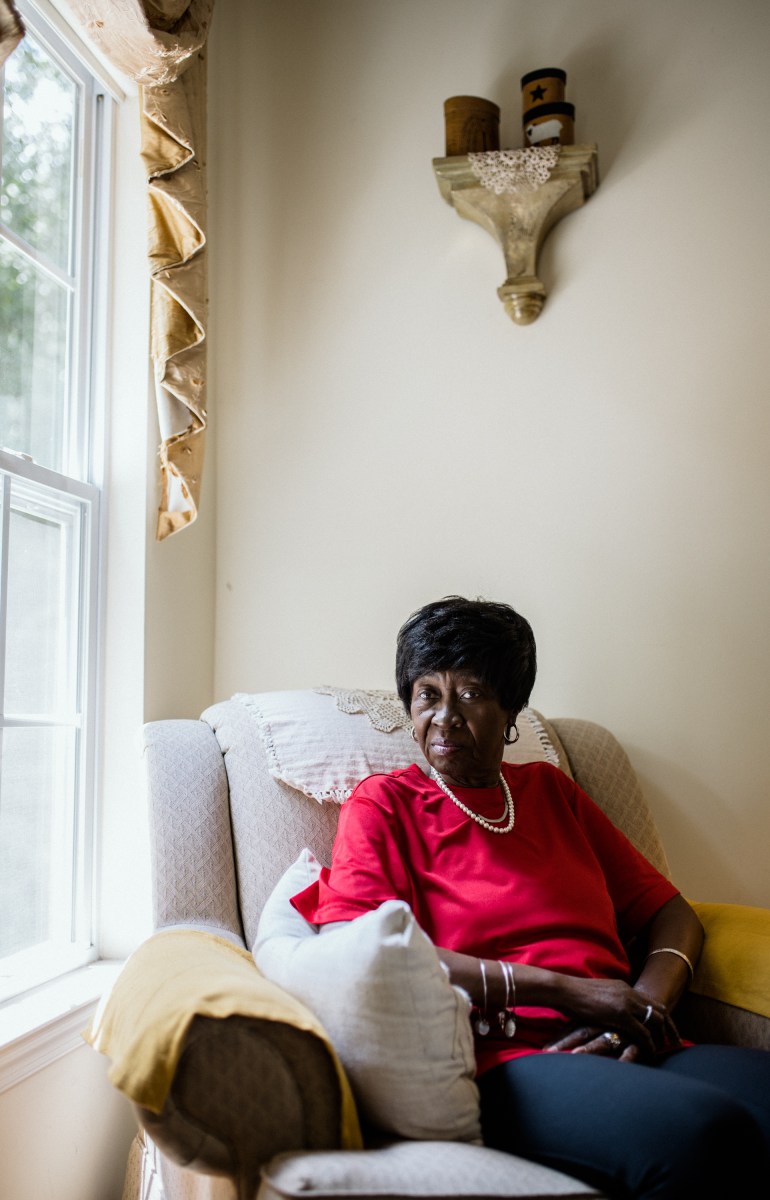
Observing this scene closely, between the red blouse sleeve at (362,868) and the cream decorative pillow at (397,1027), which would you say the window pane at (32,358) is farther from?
the cream decorative pillow at (397,1027)

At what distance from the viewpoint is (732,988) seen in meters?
1.52

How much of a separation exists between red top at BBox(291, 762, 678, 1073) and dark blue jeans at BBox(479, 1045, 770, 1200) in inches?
3.3

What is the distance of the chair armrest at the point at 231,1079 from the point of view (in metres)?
0.99

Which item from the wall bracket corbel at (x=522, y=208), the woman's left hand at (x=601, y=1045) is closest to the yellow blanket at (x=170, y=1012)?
the woman's left hand at (x=601, y=1045)

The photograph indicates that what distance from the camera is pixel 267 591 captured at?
240cm

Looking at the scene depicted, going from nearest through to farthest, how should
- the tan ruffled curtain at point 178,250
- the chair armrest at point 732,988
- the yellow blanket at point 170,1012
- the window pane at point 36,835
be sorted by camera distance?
the yellow blanket at point 170,1012, the chair armrest at point 732,988, the window pane at point 36,835, the tan ruffled curtain at point 178,250

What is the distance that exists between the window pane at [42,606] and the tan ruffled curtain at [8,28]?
726mm

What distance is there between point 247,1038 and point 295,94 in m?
2.31

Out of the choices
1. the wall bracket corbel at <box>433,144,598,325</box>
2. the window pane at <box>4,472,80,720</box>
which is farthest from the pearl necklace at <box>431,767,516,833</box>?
the wall bracket corbel at <box>433,144,598,325</box>

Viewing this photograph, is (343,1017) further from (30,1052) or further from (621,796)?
(621,796)

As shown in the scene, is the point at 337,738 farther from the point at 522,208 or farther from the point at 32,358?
the point at 522,208

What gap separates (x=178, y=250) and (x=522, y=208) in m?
0.81

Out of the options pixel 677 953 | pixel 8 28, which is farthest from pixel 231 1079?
pixel 8 28

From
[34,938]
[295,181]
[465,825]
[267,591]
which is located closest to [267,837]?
[465,825]
